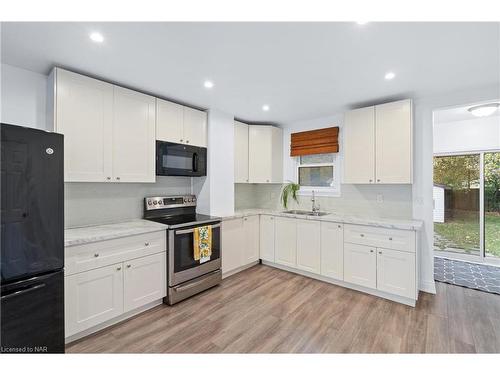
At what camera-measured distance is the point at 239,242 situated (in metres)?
3.39

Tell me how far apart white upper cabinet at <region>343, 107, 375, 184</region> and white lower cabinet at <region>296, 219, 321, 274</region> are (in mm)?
795

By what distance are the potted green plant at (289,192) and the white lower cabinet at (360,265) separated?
4.06 feet

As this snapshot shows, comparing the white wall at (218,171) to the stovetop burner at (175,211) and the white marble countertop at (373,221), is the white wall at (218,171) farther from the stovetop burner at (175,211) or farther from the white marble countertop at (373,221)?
the white marble countertop at (373,221)

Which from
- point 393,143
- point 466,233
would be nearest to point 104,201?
point 393,143

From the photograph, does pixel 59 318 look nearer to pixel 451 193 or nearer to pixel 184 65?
pixel 184 65

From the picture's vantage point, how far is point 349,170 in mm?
3119

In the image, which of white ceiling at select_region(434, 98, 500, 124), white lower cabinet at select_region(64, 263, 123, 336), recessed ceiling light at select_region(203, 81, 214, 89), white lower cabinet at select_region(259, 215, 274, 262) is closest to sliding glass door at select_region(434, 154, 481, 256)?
white ceiling at select_region(434, 98, 500, 124)

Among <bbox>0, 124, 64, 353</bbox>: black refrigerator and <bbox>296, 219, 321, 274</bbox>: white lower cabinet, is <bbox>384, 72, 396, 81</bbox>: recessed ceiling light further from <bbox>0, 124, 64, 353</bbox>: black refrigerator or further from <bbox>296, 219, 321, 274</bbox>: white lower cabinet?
<bbox>0, 124, 64, 353</bbox>: black refrigerator

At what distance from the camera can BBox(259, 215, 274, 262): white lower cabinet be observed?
3.62 meters

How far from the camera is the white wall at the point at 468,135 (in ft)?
11.9

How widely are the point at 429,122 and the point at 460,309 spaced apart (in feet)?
6.87

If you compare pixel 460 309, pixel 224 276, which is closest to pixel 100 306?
pixel 224 276
